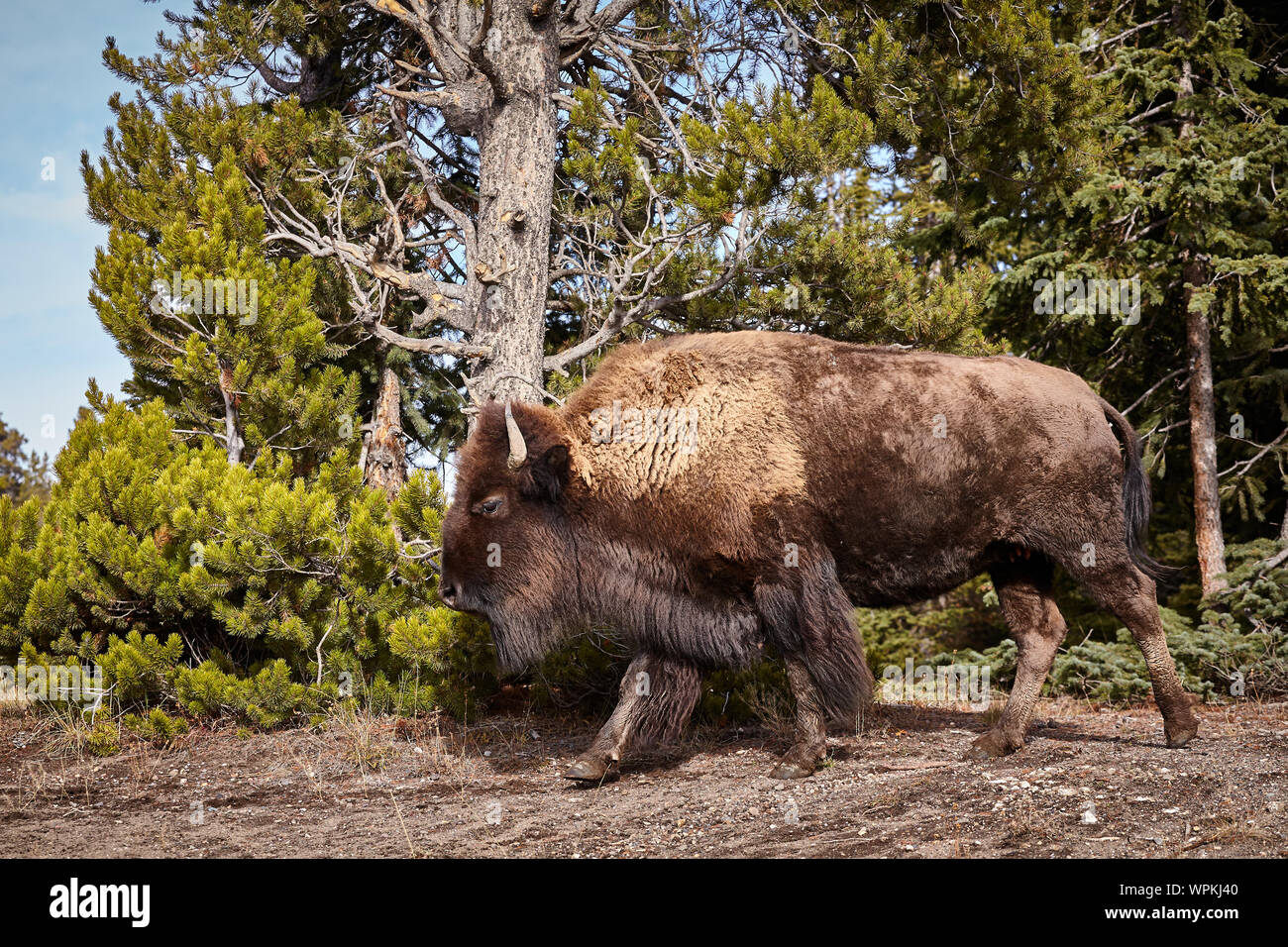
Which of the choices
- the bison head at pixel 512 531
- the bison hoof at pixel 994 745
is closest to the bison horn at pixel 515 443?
the bison head at pixel 512 531

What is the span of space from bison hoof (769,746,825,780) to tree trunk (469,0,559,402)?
349cm

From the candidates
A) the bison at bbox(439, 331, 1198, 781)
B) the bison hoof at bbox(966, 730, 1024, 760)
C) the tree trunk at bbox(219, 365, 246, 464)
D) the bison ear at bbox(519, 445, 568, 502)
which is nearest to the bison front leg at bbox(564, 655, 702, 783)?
the bison at bbox(439, 331, 1198, 781)

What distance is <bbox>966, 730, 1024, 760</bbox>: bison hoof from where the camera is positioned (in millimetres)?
5816

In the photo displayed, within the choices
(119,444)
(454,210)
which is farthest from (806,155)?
(119,444)

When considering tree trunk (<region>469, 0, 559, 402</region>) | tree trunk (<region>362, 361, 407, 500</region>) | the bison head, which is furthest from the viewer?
tree trunk (<region>362, 361, 407, 500</region>)

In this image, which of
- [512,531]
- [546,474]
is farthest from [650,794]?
[546,474]

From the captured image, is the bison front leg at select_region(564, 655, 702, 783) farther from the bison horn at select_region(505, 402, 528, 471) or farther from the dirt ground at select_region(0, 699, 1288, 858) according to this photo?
the bison horn at select_region(505, 402, 528, 471)

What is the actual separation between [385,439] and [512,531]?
16.7ft

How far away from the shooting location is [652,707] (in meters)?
5.93

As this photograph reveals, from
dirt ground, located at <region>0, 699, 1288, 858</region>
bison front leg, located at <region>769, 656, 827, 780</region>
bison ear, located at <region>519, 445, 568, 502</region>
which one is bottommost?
dirt ground, located at <region>0, 699, 1288, 858</region>

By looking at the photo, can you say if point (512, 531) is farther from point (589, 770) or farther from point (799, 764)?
point (799, 764)
